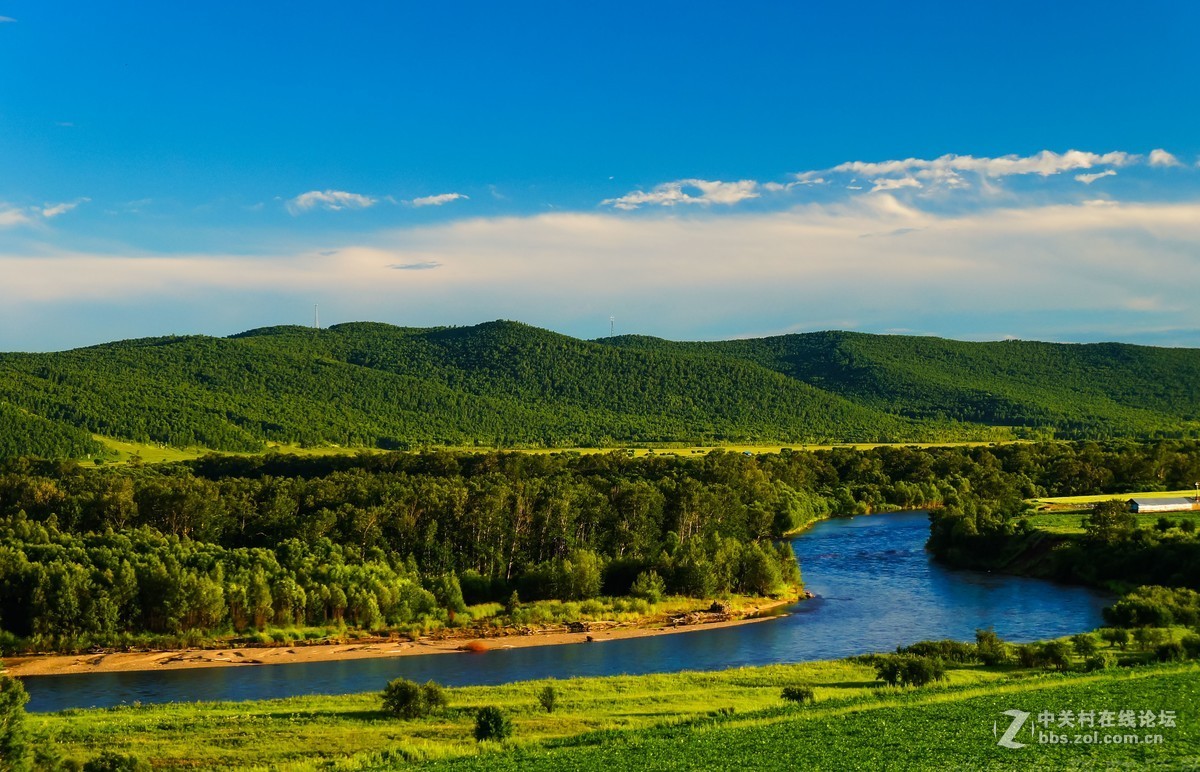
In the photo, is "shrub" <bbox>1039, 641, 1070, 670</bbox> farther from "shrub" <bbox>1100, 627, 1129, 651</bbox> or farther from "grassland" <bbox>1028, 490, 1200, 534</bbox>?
"grassland" <bbox>1028, 490, 1200, 534</bbox>

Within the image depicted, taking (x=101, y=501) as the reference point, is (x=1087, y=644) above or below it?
below

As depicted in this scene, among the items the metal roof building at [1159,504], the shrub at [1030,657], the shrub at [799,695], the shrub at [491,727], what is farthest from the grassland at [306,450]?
the shrub at [491,727]

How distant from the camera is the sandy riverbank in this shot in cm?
5589

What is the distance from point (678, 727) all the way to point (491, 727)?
6058 millimetres

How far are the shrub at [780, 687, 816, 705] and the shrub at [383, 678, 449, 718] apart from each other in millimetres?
12915

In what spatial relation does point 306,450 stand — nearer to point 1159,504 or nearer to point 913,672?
point 1159,504

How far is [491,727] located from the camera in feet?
115

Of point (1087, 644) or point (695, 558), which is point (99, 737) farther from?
point (695, 558)

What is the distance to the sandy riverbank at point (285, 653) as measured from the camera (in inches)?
2201

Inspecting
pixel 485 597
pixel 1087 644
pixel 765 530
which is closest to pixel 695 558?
pixel 485 597

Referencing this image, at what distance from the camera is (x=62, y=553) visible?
208ft

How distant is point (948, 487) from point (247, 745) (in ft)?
365

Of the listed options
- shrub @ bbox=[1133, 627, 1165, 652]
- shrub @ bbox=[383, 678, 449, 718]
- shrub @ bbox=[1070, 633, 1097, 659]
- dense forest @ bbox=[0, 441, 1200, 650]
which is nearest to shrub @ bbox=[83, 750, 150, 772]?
shrub @ bbox=[383, 678, 449, 718]

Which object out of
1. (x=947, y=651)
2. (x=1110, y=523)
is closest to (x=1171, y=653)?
(x=947, y=651)
